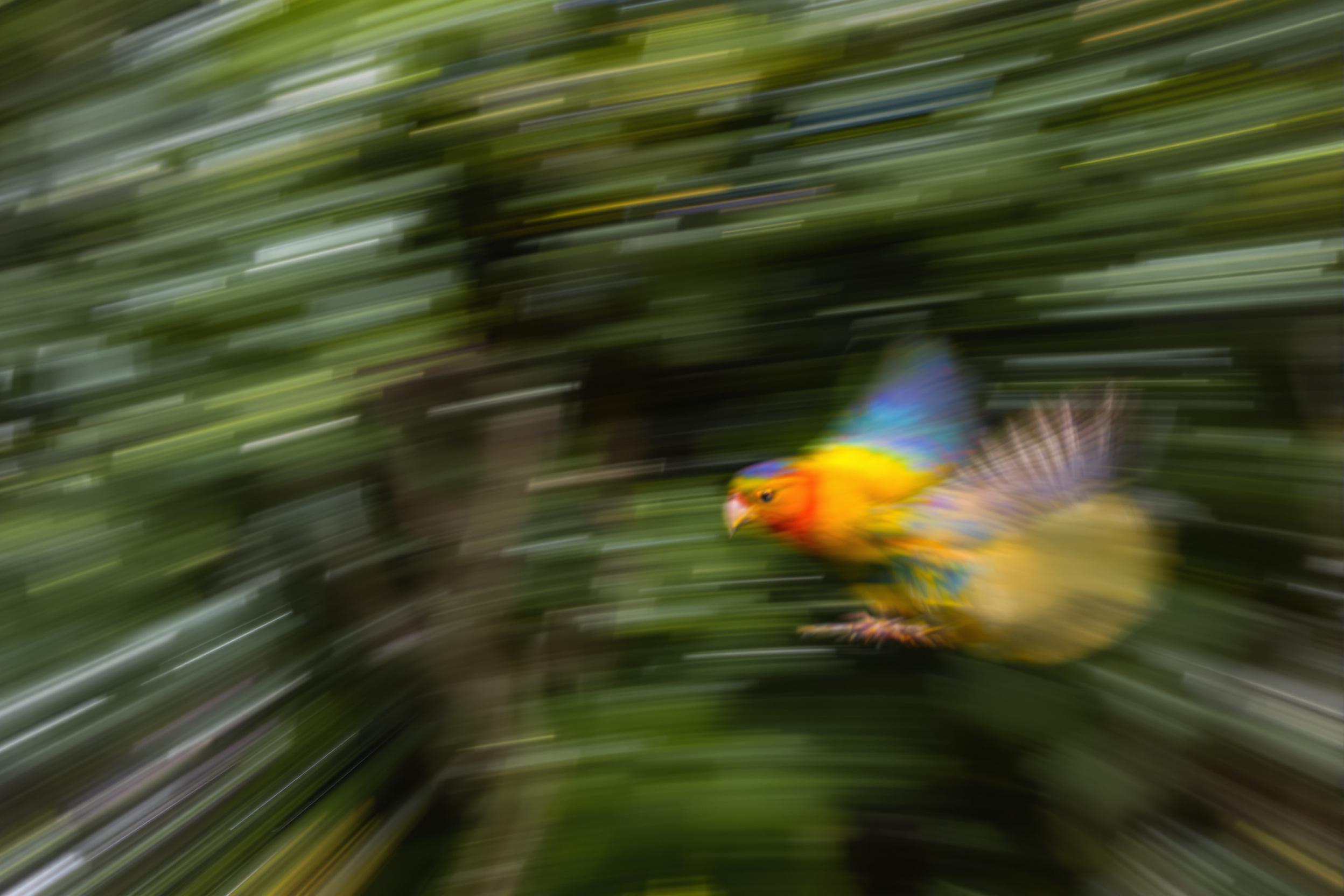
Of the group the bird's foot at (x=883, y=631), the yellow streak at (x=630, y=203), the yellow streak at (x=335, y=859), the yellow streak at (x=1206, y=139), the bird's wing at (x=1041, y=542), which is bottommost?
the yellow streak at (x=335, y=859)

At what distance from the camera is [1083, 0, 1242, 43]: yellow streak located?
67cm

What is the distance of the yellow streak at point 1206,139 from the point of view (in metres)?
0.66

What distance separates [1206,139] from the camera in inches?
26.7

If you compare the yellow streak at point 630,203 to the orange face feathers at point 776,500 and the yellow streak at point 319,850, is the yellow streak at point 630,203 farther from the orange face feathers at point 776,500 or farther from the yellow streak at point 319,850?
the yellow streak at point 319,850

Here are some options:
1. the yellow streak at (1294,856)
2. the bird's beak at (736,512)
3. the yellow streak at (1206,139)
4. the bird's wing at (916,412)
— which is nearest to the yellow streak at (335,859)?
the bird's beak at (736,512)

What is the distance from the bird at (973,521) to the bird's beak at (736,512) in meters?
0.02

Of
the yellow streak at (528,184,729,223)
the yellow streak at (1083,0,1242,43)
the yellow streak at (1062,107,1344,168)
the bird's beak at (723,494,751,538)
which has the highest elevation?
the yellow streak at (1083,0,1242,43)

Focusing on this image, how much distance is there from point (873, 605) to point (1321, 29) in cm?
55

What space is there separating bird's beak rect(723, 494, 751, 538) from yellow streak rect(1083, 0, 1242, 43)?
46cm

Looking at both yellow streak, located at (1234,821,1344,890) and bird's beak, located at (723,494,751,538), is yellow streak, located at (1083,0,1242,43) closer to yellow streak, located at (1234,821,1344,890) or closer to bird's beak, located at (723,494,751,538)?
bird's beak, located at (723,494,751,538)

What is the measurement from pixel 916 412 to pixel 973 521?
4.1 inches

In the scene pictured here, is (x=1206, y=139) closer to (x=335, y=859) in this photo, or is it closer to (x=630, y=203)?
(x=630, y=203)

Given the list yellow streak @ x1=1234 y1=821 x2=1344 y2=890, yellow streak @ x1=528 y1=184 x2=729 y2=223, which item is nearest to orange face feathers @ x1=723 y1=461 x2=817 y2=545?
yellow streak @ x1=528 y1=184 x2=729 y2=223

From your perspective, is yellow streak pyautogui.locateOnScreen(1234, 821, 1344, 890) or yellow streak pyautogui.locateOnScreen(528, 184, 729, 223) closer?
yellow streak pyautogui.locateOnScreen(1234, 821, 1344, 890)
